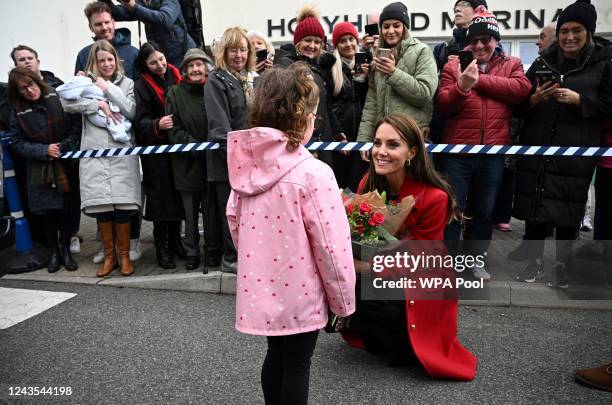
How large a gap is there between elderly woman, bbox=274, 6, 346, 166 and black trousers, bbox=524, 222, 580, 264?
196cm

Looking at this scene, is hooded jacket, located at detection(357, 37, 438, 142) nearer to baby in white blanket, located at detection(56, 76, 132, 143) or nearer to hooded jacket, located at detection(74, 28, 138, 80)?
baby in white blanket, located at detection(56, 76, 132, 143)

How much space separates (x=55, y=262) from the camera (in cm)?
550

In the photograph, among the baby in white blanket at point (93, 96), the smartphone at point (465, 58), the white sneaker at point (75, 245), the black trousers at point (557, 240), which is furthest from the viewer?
the white sneaker at point (75, 245)

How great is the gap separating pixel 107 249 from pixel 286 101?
3.86 metres

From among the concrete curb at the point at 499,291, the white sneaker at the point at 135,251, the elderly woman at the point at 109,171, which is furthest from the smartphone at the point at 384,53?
the white sneaker at the point at 135,251

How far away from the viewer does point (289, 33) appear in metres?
12.5

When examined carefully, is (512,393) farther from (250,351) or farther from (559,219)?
(559,219)

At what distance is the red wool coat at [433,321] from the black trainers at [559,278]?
173 cm

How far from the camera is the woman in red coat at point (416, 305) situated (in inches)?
124

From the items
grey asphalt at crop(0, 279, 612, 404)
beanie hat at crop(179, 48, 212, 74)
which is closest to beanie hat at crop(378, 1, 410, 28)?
beanie hat at crop(179, 48, 212, 74)

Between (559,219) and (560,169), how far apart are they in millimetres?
424

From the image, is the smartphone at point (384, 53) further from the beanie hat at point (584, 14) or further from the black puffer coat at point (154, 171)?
the black puffer coat at point (154, 171)

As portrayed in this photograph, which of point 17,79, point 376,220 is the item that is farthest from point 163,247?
point 376,220

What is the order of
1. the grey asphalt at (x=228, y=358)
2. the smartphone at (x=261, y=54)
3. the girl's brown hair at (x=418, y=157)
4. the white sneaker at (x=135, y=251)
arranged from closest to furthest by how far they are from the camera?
the grey asphalt at (x=228, y=358), the girl's brown hair at (x=418, y=157), the smartphone at (x=261, y=54), the white sneaker at (x=135, y=251)
